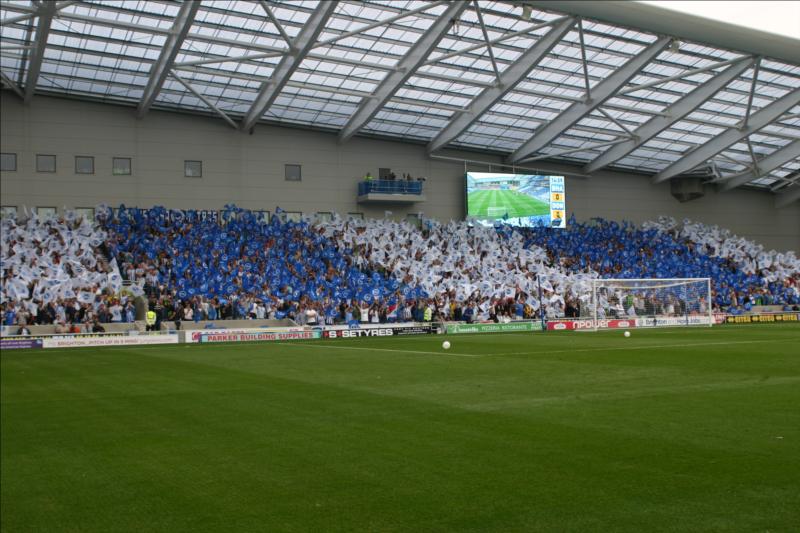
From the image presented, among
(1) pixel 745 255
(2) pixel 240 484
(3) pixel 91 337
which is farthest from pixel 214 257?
(1) pixel 745 255

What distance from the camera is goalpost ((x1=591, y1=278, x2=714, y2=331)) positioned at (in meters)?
41.8

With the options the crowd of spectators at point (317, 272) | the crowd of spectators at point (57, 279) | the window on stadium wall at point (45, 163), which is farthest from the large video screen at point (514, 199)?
the window on stadium wall at point (45, 163)

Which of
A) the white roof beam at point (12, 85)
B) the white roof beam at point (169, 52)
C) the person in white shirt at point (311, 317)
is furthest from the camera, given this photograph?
the white roof beam at point (12, 85)

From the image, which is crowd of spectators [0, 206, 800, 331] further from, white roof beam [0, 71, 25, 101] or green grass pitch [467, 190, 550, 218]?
white roof beam [0, 71, 25, 101]

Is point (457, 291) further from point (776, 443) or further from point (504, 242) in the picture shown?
point (776, 443)

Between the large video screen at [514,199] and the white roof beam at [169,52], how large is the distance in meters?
21.0

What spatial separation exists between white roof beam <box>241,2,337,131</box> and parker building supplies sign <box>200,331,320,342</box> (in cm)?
1237

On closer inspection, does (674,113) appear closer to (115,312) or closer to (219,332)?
(219,332)

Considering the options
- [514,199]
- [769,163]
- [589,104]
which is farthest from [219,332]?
[769,163]

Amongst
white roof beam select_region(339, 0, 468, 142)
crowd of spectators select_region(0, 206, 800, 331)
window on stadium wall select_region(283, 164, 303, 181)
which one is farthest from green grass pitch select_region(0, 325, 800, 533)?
window on stadium wall select_region(283, 164, 303, 181)

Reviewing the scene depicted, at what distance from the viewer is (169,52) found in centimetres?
3622

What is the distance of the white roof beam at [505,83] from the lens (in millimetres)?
38969

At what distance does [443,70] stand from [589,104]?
342 inches

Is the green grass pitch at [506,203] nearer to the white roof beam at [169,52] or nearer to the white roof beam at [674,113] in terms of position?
the white roof beam at [674,113]
